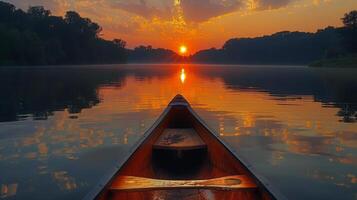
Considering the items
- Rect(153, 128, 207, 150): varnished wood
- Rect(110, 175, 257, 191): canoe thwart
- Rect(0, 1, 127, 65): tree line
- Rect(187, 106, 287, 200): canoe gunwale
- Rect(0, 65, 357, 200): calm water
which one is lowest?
Rect(0, 65, 357, 200): calm water

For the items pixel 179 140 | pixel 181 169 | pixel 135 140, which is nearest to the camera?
pixel 181 169

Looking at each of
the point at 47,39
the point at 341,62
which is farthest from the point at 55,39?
the point at 341,62

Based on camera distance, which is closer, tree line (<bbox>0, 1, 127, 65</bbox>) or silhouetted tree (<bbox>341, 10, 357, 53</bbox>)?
tree line (<bbox>0, 1, 127, 65</bbox>)

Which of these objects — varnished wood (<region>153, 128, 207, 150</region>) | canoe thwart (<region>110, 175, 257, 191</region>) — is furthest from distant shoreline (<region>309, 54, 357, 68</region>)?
canoe thwart (<region>110, 175, 257, 191</region>)

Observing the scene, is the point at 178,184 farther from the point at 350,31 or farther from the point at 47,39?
the point at 47,39

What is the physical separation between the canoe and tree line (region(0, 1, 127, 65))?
9254 centimetres

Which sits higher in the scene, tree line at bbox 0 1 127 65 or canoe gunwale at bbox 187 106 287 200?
tree line at bbox 0 1 127 65

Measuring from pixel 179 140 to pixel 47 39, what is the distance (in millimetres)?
126397

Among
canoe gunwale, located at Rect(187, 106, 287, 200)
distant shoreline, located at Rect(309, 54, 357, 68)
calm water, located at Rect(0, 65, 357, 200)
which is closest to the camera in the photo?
canoe gunwale, located at Rect(187, 106, 287, 200)

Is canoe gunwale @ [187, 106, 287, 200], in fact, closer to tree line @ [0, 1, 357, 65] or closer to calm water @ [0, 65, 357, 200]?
calm water @ [0, 65, 357, 200]

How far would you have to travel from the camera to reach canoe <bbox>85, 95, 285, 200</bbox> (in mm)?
5648

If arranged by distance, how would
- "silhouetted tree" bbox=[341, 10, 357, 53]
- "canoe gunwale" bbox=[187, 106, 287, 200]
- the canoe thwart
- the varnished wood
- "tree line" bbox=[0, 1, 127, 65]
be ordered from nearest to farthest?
1. "canoe gunwale" bbox=[187, 106, 287, 200]
2. the canoe thwart
3. the varnished wood
4. "tree line" bbox=[0, 1, 127, 65]
5. "silhouetted tree" bbox=[341, 10, 357, 53]

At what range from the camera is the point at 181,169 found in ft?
30.7

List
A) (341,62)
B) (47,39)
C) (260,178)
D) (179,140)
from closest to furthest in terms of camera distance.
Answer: (260,178), (179,140), (341,62), (47,39)
